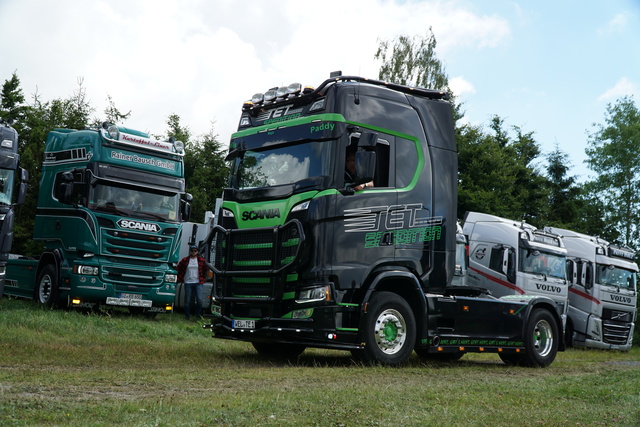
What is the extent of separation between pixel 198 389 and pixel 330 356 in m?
6.11

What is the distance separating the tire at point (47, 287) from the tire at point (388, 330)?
9118 millimetres

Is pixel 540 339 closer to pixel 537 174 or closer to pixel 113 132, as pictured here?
pixel 113 132

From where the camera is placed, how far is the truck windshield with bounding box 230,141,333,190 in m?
10.5

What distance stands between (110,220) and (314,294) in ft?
26.3

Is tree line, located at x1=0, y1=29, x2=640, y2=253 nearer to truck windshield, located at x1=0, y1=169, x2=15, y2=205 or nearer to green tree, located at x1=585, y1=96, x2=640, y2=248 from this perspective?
green tree, located at x1=585, y1=96, x2=640, y2=248

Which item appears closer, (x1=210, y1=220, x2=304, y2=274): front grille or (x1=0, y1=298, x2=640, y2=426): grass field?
(x1=0, y1=298, x2=640, y2=426): grass field

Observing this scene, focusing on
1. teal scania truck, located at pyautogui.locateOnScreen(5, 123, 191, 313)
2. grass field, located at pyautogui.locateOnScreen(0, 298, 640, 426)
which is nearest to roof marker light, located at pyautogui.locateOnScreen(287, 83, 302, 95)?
grass field, located at pyautogui.locateOnScreen(0, 298, 640, 426)

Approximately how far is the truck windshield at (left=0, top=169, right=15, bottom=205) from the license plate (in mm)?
6697

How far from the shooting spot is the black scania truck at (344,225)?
10.4m

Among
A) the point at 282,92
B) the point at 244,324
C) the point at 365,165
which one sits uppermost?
the point at 282,92

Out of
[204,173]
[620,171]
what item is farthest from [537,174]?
[204,173]

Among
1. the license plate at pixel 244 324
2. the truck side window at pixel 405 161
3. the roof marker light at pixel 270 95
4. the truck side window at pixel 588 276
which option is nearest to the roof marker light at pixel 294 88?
the roof marker light at pixel 270 95

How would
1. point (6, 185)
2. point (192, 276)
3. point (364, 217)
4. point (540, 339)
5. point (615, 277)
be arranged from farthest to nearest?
point (615, 277)
point (192, 276)
point (6, 185)
point (540, 339)
point (364, 217)

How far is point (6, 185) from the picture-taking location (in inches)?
597
